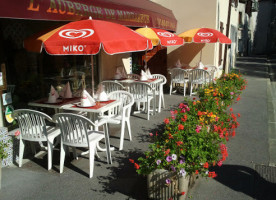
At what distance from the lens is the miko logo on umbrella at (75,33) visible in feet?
13.1

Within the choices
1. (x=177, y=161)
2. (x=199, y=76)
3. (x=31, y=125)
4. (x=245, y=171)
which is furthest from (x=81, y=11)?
(x=199, y=76)

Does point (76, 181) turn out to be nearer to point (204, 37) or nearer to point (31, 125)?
point (31, 125)

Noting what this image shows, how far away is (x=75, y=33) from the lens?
4.09 meters

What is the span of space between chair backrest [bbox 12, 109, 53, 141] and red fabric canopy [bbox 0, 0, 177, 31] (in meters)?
1.37

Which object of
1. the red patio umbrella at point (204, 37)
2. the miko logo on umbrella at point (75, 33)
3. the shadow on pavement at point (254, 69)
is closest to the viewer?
the miko logo on umbrella at point (75, 33)

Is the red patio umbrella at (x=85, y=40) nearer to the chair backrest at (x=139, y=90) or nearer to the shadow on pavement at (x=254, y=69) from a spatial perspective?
the chair backrest at (x=139, y=90)

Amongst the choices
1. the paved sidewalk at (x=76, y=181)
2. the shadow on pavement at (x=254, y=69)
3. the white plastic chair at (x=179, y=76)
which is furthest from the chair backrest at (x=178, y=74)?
the shadow on pavement at (x=254, y=69)

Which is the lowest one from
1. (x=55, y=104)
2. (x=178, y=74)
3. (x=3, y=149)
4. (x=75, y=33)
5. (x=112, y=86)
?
(x=3, y=149)

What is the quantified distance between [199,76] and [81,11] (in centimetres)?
578

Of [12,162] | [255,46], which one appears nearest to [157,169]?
[12,162]

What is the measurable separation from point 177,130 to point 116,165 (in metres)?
1.21

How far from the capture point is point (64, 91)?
529 centimetres

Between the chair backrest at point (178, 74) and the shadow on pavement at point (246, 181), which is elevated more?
the chair backrest at point (178, 74)

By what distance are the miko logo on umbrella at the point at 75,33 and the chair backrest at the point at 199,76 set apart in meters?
6.14
